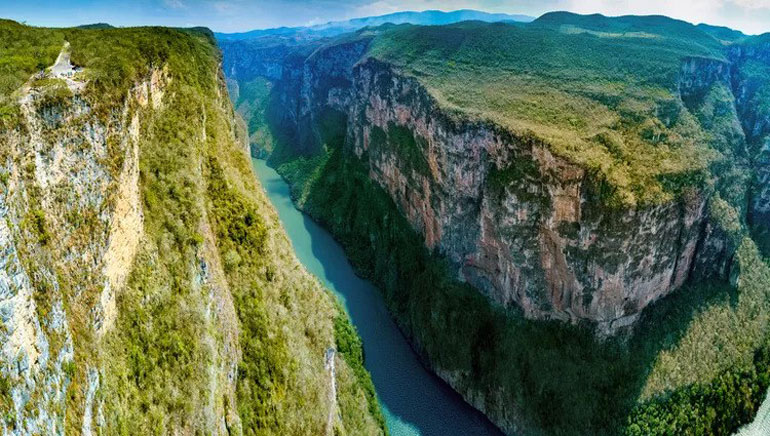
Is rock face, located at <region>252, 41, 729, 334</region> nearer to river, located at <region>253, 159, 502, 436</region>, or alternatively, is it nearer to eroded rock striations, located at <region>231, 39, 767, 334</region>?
eroded rock striations, located at <region>231, 39, 767, 334</region>

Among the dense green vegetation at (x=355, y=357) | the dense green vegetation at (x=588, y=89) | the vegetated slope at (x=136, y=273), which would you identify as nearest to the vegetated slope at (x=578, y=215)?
the dense green vegetation at (x=588, y=89)

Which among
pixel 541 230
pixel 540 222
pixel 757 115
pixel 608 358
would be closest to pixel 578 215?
pixel 540 222

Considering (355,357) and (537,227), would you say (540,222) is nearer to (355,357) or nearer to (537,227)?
(537,227)

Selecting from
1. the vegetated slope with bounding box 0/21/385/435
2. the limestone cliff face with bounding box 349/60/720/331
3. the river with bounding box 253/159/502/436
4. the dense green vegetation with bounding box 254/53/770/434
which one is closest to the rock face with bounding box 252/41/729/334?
the limestone cliff face with bounding box 349/60/720/331

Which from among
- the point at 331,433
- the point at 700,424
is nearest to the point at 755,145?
the point at 700,424

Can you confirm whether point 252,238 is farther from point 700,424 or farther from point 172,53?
point 700,424
